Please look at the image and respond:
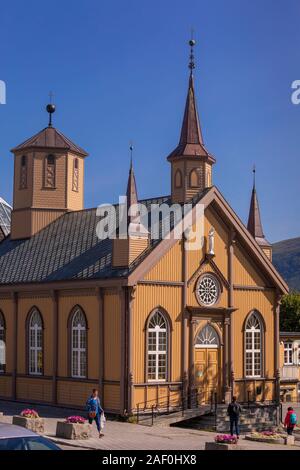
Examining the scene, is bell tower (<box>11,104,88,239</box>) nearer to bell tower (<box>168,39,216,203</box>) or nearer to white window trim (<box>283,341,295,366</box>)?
bell tower (<box>168,39,216,203</box>)

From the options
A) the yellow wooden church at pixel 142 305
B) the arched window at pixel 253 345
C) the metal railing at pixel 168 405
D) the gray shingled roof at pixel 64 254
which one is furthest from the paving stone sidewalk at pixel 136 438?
the arched window at pixel 253 345

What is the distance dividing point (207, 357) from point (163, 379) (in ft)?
8.44

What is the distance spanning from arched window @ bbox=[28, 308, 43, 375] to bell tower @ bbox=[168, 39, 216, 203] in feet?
23.8

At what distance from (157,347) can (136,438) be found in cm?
605

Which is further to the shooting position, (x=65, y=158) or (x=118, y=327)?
(x=65, y=158)

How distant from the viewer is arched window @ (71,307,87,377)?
1282 inches

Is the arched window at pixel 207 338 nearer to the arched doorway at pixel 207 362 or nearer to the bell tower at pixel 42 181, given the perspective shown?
the arched doorway at pixel 207 362

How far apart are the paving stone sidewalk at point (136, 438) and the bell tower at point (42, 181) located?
10.0m

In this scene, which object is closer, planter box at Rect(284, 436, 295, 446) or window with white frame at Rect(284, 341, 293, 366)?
planter box at Rect(284, 436, 295, 446)

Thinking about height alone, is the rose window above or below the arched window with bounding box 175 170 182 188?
below

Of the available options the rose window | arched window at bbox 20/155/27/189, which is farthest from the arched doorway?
arched window at bbox 20/155/27/189

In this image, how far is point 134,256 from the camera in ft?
102
